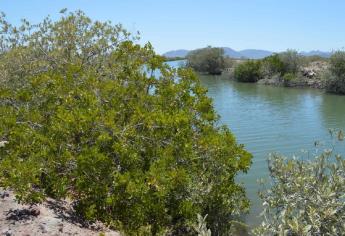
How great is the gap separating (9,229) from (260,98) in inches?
1574

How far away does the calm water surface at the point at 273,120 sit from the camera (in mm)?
19250

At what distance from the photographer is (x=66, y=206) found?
301 inches

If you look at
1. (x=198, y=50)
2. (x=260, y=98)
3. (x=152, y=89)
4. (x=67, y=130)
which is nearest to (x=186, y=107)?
(x=152, y=89)

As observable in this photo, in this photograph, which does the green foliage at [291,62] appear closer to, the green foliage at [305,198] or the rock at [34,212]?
the green foliage at [305,198]

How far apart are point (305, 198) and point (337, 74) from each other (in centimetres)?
4767

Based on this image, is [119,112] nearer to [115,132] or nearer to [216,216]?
[115,132]

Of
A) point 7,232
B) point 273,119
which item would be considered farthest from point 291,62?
point 7,232

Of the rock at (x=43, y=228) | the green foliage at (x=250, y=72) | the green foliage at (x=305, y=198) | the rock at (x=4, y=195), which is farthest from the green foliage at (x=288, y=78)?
the rock at (x=43, y=228)

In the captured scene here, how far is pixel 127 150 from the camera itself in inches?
278

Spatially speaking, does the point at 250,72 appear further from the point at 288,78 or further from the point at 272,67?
the point at 288,78

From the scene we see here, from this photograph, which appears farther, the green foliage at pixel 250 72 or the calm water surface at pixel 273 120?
the green foliage at pixel 250 72

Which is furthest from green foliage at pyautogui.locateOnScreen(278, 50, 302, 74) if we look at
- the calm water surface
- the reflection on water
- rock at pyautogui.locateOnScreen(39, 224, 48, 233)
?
rock at pyautogui.locateOnScreen(39, 224, 48, 233)

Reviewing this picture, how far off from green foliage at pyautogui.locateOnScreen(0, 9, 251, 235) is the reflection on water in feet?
16.2

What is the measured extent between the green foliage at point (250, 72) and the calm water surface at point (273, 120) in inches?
443
